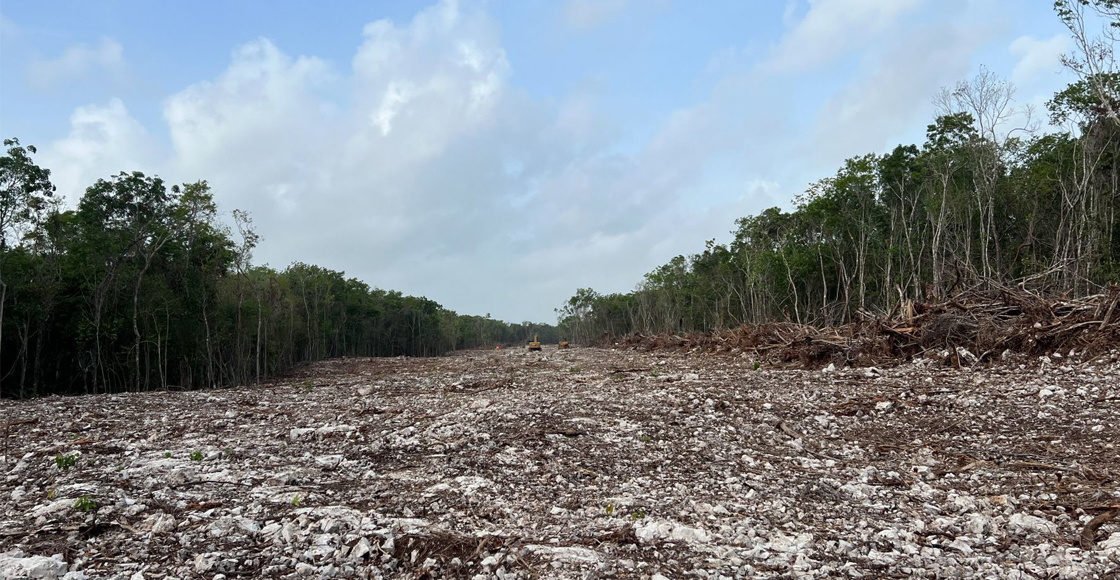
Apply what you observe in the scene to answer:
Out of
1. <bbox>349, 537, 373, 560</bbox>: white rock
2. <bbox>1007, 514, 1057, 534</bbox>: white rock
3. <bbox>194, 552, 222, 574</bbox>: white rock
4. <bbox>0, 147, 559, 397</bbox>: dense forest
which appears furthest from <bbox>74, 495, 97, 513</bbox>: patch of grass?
<bbox>0, 147, 559, 397</bbox>: dense forest

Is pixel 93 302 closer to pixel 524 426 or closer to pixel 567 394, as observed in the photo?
pixel 567 394

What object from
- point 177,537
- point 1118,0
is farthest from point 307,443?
point 1118,0

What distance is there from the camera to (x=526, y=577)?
3.43m

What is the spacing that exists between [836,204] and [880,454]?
29878mm

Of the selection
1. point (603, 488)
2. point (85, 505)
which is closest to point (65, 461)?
point (85, 505)

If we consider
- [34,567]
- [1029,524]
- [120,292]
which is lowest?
[1029,524]

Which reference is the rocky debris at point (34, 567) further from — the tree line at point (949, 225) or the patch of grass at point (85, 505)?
the tree line at point (949, 225)

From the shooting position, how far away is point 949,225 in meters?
27.9

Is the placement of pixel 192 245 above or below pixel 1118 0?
below

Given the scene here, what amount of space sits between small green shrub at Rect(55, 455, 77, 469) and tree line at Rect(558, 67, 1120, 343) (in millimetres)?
15320

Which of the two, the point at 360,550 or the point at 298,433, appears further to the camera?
the point at 298,433

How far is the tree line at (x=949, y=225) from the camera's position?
66.7 ft

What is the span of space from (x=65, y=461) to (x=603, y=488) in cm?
546

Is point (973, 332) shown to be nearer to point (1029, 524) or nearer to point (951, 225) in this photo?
point (1029, 524)
